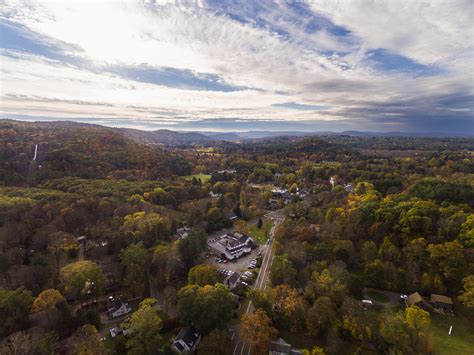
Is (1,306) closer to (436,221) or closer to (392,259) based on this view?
(392,259)

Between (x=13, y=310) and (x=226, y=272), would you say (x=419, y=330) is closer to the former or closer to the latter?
(x=226, y=272)

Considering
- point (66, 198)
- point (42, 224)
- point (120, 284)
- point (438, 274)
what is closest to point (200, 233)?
point (120, 284)

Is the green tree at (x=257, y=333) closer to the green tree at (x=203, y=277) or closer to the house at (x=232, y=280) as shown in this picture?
the green tree at (x=203, y=277)

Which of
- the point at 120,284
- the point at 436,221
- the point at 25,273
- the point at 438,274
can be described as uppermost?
the point at 436,221

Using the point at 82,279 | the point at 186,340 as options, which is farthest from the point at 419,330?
the point at 82,279

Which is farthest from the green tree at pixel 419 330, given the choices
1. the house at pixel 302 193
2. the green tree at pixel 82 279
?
the house at pixel 302 193

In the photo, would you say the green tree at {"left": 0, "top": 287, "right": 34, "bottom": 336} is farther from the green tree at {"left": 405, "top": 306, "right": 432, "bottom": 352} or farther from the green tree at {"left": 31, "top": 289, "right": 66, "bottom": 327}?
the green tree at {"left": 405, "top": 306, "right": 432, "bottom": 352}

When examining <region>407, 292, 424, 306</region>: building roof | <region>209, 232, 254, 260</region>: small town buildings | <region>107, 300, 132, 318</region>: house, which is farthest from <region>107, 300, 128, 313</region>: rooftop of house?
<region>407, 292, 424, 306</region>: building roof
